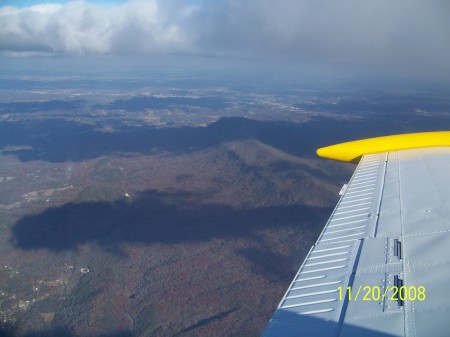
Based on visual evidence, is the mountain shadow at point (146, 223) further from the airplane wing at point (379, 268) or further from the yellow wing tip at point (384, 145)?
the airplane wing at point (379, 268)

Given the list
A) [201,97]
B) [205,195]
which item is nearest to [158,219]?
[205,195]

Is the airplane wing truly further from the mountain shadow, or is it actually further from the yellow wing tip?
the mountain shadow

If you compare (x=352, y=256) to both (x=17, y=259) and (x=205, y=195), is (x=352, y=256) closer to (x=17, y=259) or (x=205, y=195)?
(x=17, y=259)
